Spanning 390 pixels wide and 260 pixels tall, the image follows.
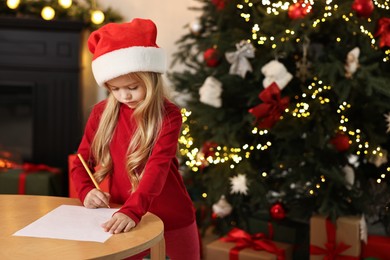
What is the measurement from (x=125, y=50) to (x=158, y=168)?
1.06 ft

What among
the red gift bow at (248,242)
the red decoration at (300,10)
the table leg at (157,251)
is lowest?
the red gift bow at (248,242)

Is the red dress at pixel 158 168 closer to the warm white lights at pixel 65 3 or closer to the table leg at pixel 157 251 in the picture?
the table leg at pixel 157 251

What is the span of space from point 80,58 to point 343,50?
181 centimetres

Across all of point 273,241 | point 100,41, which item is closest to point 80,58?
point 273,241

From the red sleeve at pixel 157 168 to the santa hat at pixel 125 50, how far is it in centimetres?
15

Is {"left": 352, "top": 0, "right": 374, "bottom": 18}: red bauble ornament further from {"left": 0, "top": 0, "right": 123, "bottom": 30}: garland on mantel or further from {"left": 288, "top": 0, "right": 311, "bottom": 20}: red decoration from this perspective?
{"left": 0, "top": 0, "right": 123, "bottom": 30}: garland on mantel

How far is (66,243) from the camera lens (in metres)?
1.41

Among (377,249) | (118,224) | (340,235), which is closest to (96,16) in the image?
(340,235)

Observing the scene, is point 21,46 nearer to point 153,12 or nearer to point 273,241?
point 153,12

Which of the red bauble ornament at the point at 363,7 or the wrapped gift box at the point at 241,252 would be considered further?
the wrapped gift box at the point at 241,252

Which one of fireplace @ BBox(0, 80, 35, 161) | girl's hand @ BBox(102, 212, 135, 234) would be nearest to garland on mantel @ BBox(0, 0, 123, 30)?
fireplace @ BBox(0, 80, 35, 161)

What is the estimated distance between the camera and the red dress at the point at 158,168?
177 cm

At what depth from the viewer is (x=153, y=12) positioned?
14.0 ft

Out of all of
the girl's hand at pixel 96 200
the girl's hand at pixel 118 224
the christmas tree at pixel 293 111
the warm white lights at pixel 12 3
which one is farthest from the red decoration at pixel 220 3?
the girl's hand at pixel 118 224
